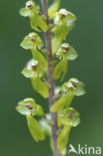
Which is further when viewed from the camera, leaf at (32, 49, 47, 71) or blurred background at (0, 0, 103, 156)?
blurred background at (0, 0, 103, 156)

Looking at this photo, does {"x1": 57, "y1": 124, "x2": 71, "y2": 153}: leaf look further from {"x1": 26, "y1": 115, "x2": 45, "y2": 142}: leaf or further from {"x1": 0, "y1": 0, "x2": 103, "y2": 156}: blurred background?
{"x1": 0, "y1": 0, "x2": 103, "y2": 156}: blurred background

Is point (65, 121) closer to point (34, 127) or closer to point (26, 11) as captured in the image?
point (34, 127)

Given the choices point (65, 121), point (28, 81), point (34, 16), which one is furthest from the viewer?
point (28, 81)

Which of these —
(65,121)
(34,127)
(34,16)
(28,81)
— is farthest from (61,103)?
(28,81)

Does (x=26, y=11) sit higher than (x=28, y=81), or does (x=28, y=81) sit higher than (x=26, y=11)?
(x=26, y=11)

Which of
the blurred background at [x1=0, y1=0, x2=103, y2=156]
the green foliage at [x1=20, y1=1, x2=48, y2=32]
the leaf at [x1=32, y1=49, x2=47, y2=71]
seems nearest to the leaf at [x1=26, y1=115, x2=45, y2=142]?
the leaf at [x1=32, y1=49, x2=47, y2=71]

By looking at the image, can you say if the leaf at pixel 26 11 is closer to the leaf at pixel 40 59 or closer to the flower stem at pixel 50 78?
the flower stem at pixel 50 78

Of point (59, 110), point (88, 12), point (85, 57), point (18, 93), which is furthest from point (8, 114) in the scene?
point (59, 110)

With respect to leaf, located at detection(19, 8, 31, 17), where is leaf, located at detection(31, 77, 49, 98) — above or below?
below

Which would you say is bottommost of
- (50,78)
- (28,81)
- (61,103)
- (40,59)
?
(28,81)
